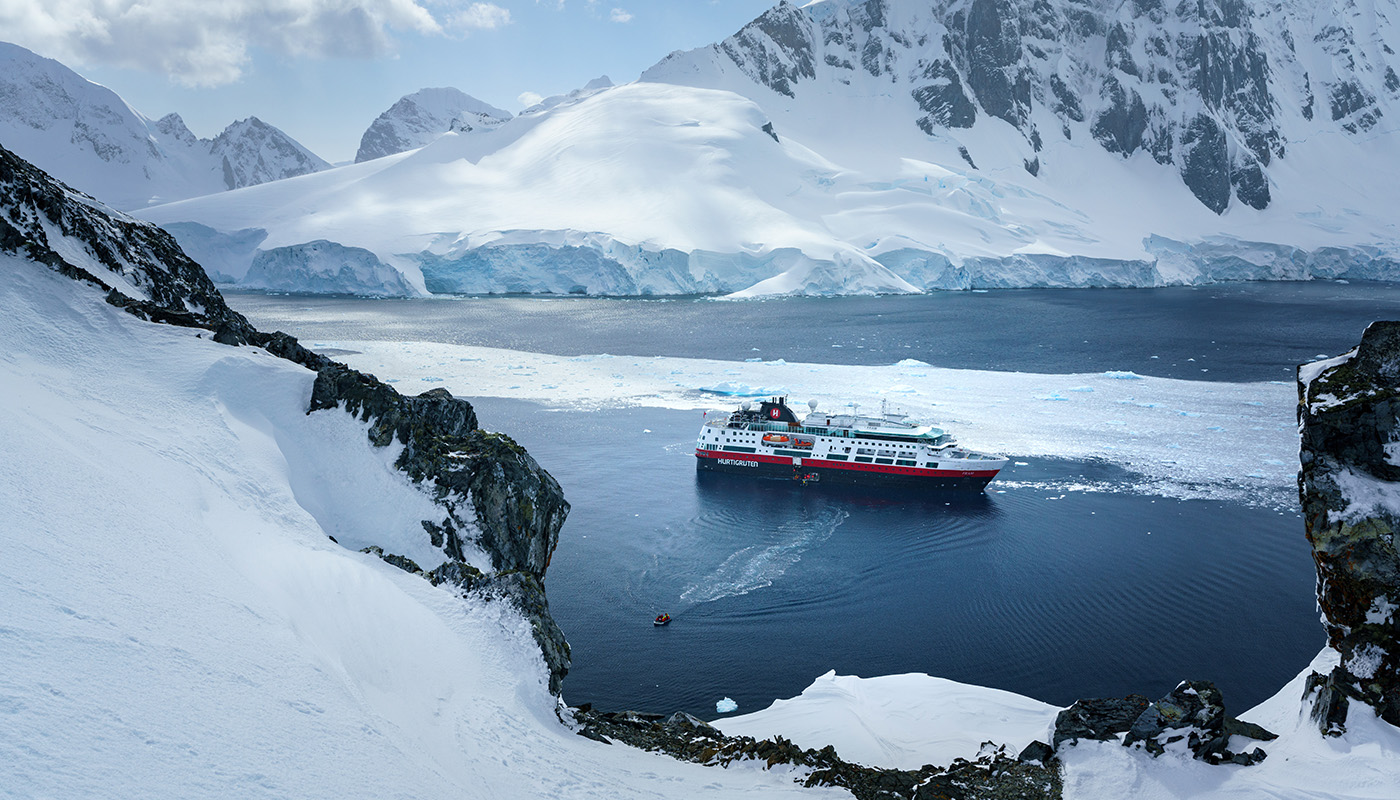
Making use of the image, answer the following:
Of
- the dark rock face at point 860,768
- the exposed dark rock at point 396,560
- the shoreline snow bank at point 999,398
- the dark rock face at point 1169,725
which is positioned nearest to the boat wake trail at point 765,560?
the shoreline snow bank at point 999,398

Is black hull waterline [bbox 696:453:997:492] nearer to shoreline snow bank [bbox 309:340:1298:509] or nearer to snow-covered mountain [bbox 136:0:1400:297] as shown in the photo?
shoreline snow bank [bbox 309:340:1298:509]

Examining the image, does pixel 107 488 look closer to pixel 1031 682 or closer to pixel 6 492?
pixel 6 492

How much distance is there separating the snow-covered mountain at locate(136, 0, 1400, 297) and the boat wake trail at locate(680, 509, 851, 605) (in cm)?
7888

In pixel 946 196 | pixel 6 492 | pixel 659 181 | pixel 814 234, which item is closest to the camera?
pixel 6 492

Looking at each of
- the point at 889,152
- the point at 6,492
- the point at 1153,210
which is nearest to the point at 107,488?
the point at 6,492

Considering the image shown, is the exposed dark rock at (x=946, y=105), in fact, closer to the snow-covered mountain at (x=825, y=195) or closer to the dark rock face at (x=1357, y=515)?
the snow-covered mountain at (x=825, y=195)

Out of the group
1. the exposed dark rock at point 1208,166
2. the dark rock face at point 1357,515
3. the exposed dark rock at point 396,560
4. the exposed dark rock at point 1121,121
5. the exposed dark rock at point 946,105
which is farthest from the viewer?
the exposed dark rock at point 1121,121

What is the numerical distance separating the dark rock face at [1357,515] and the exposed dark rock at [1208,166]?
20910 centimetres

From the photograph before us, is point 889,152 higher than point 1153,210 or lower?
higher

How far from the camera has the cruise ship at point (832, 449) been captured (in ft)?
120

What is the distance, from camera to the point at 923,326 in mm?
82250

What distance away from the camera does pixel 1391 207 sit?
177125mm

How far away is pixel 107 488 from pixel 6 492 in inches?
48.4

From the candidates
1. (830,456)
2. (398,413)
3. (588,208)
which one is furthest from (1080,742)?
(588,208)
